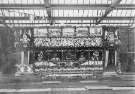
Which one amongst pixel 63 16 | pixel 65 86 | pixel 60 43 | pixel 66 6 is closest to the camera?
pixel 60 43

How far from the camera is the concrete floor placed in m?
4.98

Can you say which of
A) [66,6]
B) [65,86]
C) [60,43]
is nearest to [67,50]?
[60,43]

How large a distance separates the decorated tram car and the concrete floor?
35cm

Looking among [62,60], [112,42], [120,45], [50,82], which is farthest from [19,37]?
[120,45]

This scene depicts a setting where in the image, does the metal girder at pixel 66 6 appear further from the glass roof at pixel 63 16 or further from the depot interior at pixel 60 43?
the depot interior at pixel 60 43

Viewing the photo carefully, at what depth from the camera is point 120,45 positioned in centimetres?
565

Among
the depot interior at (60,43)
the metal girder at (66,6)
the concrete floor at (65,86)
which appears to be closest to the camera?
the depot interior at (60,43)

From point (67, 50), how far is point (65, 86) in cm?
89

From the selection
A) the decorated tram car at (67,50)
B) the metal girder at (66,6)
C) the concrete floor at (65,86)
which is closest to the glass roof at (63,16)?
the metal girder at (66,6)

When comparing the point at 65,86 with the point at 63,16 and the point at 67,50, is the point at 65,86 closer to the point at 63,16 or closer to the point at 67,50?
the point at 67,50

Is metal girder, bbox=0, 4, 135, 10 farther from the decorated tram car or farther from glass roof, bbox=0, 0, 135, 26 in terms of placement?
the decorated tram car

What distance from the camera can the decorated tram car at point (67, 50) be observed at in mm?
4652

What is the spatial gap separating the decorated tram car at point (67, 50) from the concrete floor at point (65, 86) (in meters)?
0.35

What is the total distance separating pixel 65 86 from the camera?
A: 544 centimetres
